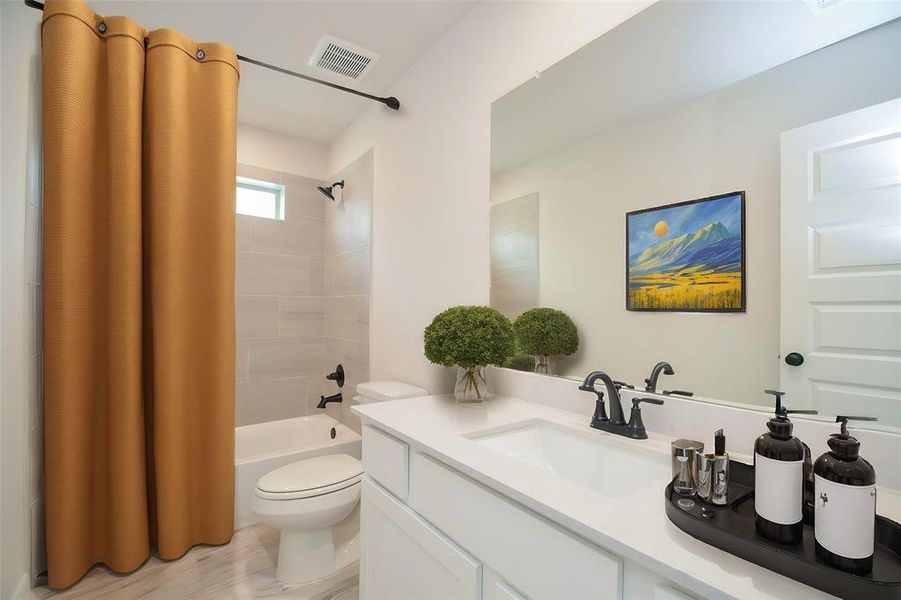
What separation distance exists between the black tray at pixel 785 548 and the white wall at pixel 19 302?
A: 206 cm

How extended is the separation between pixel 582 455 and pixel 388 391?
1.08 metres

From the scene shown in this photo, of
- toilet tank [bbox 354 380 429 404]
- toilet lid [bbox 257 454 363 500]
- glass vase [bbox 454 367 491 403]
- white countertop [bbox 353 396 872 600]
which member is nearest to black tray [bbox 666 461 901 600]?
white countertop [bbox 353 396 872 600]

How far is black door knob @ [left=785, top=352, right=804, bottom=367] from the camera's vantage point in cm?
89

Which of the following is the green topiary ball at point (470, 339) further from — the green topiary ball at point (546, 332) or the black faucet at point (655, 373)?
the black faucet at point (655, 373)

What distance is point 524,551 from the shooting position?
778mm

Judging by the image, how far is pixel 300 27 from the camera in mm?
1936

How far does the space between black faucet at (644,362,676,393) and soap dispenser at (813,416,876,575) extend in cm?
56

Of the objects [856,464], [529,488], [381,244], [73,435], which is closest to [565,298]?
[529,488]

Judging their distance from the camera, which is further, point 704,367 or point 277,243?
point 277,243

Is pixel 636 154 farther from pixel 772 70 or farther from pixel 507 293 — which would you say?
pixel 507 293

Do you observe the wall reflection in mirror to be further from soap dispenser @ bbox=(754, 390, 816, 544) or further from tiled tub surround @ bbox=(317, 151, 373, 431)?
tiled tub surround @ bbox=(317, 151, 373, 431)

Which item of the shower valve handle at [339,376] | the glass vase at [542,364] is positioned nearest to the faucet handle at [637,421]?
the glass vase at [542,364]

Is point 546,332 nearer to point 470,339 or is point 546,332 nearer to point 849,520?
point 470,339

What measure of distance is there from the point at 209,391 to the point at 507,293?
4.87ft
